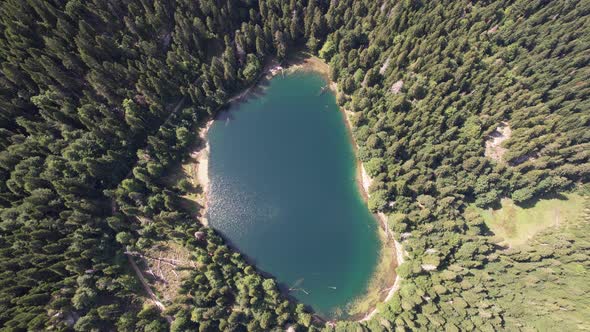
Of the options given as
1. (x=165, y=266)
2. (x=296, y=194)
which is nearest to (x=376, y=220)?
(x=296, y=194)

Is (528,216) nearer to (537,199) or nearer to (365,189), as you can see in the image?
(537,199)

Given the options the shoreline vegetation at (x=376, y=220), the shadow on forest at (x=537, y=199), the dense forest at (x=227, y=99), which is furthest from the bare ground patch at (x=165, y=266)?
the shadow on forest at (x=537, y=199)

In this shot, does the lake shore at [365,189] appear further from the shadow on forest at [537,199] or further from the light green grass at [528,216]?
the shadow on forest at [537,199]

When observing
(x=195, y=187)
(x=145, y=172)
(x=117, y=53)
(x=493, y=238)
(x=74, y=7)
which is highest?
(x=74, y=7)

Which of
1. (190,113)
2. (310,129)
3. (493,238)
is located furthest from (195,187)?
(493,238)

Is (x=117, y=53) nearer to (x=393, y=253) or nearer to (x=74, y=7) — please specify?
(x=74, y=7)

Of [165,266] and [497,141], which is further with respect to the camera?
[497,141]
